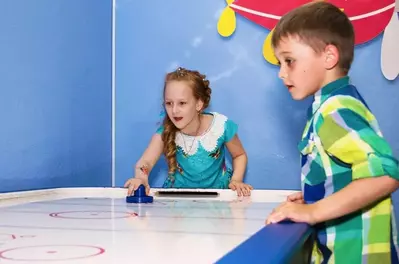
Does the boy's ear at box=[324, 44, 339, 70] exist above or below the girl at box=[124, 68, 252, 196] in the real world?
above

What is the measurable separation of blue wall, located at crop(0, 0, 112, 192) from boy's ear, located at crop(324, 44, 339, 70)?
0.86 meters

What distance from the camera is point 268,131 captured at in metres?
2.11

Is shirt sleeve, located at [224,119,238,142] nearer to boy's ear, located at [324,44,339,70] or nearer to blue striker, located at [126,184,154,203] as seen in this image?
blue striker, located at [126,184,154,203]

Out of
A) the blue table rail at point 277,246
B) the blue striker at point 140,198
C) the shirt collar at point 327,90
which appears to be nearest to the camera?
the blue table rail at point 277,246

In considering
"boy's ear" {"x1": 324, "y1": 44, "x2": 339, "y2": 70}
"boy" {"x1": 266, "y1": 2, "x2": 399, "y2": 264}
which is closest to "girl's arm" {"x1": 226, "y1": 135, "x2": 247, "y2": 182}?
"boy" {"x1": 266, "y1": 2, "x2": 399, "y2": 264}

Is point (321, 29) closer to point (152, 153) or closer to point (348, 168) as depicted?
point (348, 168)

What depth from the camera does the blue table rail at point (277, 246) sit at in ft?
1.98

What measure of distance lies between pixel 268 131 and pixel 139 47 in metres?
0.58

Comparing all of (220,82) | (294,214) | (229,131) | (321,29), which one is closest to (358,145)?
(294,214)

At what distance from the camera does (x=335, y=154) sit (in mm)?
963

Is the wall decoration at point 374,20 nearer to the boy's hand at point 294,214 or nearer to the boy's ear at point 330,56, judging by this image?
the boy's ear at point 330,56

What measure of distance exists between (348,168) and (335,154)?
4 cm

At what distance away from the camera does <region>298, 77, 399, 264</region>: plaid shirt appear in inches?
36.8

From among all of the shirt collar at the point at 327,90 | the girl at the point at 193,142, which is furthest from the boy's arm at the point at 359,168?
the girl at the point at 193,142
